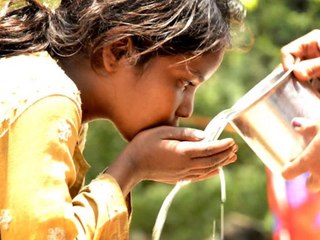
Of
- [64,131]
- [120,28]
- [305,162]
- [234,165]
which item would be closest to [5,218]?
[64,131]

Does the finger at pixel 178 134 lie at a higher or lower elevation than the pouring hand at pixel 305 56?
lower

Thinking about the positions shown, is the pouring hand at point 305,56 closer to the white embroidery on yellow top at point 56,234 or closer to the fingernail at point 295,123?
the fingernail at point 295,123

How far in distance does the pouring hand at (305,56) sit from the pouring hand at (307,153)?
11 centimetres

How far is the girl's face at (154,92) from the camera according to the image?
236cm

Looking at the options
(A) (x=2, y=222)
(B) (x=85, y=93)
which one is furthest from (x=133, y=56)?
(A) (x=2, y=222)

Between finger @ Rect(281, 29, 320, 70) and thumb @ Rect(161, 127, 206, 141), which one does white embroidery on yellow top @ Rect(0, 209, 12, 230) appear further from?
finger @ Rect(281, 29, 320, 70)

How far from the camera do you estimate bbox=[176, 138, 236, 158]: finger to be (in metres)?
2.25

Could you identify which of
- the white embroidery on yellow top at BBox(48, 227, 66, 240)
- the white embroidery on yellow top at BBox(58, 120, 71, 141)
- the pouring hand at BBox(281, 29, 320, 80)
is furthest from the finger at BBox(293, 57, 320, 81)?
the white embroidery on yellow top at BBox(48, 227, 66, 240)

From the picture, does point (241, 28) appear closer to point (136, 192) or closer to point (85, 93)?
point (85, 93)

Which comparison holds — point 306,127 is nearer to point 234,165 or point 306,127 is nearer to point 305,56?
point 305,56

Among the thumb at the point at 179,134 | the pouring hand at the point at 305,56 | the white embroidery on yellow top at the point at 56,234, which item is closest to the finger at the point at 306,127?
the pouring hand at the point at 305,56

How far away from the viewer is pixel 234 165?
5598mm

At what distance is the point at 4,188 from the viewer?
217 cm

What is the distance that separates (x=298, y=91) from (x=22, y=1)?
71 cm
